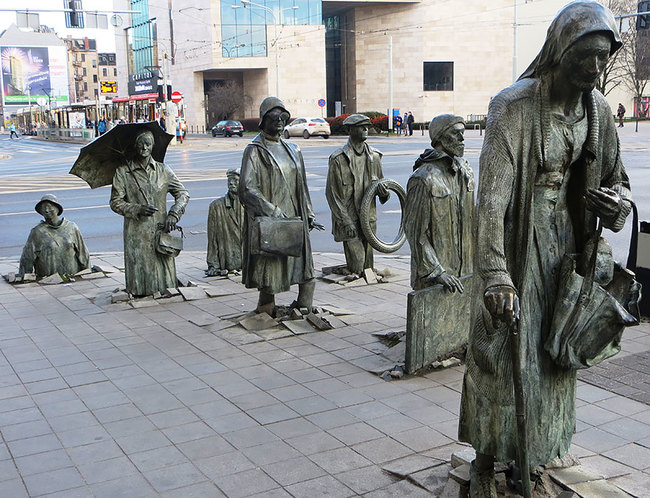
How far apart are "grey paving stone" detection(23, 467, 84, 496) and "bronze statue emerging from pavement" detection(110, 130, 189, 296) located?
4.84 metres

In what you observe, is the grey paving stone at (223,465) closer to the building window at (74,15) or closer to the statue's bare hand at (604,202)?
the statue's bare hand at (604,202)

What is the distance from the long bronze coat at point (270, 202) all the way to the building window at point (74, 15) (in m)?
20.7

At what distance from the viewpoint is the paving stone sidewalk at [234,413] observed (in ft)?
15.7

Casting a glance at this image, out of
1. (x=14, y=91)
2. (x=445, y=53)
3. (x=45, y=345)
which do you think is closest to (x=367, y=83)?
(x=445, y=53)

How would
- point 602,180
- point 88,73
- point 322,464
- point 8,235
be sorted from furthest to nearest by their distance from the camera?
point 88,73 < point 8,235 < point 322,464 < point 602,180

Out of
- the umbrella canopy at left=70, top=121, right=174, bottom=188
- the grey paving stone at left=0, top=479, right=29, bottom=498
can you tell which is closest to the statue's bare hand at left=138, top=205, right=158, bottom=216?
the umbrella canopy at left=70, top=121, right=174, bottom=188

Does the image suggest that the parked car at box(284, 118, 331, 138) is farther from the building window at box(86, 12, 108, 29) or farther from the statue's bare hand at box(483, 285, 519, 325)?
the statue's bare hand at box(483, 285, 519, 325)

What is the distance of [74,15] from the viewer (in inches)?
1049

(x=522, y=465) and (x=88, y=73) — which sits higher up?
(x=88, y=73)

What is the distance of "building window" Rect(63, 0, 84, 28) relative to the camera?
26.5 meters

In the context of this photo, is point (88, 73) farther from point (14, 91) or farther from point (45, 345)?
point (45, 345)

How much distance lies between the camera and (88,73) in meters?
152

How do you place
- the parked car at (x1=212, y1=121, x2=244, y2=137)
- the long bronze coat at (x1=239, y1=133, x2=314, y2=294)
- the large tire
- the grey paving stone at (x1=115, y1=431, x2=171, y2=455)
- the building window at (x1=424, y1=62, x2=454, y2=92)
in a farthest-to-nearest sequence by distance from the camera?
the building window at (x1=424, y1=62, x2=454, y2=92) < the parked car at (x1=212, y1=121, x2=244, y2=137) < the large tire < the long bronze coat at (x1=239, y1=133, x2=314, y2=294) < the grey paving stone at (x1=115, y1=431, x2=171, y2=455)

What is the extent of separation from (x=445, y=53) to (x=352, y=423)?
6614 centimetres
